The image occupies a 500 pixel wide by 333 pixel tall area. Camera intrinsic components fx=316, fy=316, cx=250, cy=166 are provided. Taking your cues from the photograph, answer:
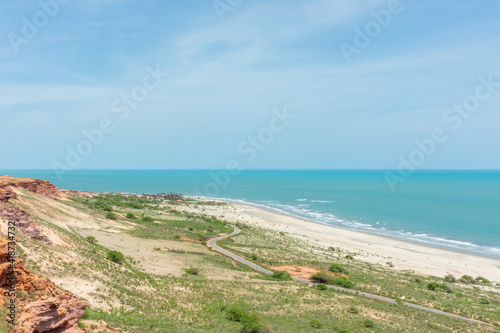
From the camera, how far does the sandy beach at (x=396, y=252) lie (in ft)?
174

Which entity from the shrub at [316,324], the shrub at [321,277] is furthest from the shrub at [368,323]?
the shrub at [321,277]

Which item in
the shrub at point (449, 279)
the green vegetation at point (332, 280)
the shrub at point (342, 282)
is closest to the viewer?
the shrub at point (342, 282)

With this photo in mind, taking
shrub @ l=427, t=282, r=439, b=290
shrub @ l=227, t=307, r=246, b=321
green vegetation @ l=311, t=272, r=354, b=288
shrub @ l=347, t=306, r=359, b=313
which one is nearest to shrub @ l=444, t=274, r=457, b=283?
shrub @ l=427, t=282, r=439, b=290

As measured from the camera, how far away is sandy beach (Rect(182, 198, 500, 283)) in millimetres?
53156

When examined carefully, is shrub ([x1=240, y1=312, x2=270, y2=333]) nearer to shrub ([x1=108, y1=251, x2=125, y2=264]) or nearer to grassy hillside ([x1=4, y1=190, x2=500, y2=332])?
grassy hillside ([x1=4, y1=190, x2=500, y2=332])

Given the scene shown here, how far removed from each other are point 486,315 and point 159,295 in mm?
31595

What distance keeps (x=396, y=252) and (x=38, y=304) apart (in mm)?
64884

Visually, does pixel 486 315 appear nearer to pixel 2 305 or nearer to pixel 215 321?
pixel 215 321

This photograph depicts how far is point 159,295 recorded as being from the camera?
2717cm

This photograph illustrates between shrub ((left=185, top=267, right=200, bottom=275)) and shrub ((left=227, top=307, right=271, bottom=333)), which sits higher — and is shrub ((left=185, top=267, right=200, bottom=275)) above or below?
below

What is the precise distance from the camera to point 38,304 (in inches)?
568

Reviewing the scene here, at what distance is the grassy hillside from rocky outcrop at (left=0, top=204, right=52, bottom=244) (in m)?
2.01

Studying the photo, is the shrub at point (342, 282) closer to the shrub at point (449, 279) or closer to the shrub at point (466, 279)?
the shrub at point (449, 279)

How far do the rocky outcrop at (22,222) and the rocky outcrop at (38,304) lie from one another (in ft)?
42.3
